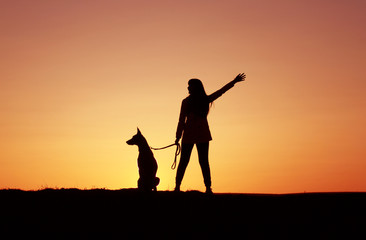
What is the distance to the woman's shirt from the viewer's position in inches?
513

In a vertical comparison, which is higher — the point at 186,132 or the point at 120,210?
the point at 186,132

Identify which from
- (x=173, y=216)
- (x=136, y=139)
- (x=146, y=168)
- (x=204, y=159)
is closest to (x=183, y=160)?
(x=204, y=159)

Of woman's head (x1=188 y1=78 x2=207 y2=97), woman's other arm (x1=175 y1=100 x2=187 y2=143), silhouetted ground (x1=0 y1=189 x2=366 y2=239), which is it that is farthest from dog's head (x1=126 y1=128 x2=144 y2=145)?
woman's head (x1=188 y1=78 x2=207 y2=97)

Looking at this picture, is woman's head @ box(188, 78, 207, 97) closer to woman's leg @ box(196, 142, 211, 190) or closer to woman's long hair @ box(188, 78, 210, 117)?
woman's long hair @ box(188, 78, 210, 117)

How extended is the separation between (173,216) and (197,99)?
12.4 feet

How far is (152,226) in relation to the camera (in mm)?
9203

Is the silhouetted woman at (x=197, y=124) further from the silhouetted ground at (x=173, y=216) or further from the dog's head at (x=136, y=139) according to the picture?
the dog's head at (x=136, y=139)

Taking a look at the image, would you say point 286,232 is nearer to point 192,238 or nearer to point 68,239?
point 192,238

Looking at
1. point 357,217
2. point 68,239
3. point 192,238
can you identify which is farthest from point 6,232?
point 357,217

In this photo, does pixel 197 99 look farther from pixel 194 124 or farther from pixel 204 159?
pixel 204 159

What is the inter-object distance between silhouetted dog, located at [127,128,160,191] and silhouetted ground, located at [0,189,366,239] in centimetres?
154

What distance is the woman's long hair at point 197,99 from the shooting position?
13078 millimetres

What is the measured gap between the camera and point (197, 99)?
13.1m

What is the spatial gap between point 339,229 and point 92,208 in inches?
176
